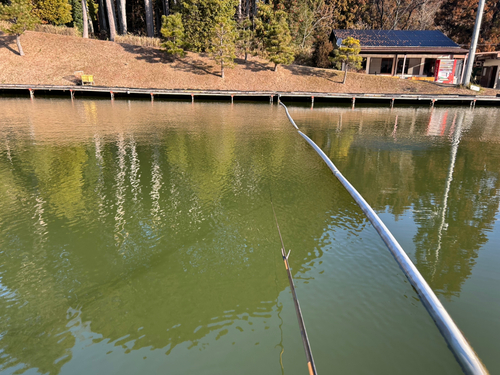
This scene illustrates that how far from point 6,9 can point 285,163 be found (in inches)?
1305

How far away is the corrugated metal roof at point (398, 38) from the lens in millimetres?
35156

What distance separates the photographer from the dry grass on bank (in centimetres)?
3183

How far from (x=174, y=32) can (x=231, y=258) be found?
33.7 m

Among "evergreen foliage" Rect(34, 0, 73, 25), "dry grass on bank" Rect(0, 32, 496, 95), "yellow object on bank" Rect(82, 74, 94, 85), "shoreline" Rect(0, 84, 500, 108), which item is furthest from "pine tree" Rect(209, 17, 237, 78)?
"evergreen foliage" Rect(34, 0, 73, 25)

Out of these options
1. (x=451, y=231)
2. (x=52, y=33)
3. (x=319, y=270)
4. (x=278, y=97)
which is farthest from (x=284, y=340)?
(x=52, y=33)

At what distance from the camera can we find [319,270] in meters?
5.65

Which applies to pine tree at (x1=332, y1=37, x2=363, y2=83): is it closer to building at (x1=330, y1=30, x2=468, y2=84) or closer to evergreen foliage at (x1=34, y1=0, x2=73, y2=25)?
building at (x1=330, y1=30, x2=468, y2=84)

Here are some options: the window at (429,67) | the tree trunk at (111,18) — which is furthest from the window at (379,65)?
the tree trunk at (111,18)

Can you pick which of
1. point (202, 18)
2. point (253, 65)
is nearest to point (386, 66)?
point (253, 65)

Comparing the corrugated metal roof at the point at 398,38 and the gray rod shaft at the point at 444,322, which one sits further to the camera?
the corrugated metal roof at the point at 398,38

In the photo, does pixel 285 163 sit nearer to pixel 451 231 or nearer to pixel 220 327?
pixel 451 231

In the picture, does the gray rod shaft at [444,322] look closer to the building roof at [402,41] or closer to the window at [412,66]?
the building roof at [402,41]

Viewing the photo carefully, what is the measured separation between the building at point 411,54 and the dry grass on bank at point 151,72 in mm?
2614

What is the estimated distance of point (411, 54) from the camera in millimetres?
35094
